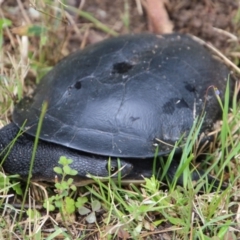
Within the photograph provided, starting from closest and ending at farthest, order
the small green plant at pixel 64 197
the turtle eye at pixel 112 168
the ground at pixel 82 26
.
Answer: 1. the small green plant at pixel 64 197
2. the turtle eye at pixel 112 168
3. the ground at pixel 82 26

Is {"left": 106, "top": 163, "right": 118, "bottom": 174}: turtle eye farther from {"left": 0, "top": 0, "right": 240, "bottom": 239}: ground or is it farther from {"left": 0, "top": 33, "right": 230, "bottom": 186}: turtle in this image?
{"left": 0, "top": 0, "right": 240, "bottom": 239}: ground

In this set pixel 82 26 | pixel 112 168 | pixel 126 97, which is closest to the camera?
pixel 112 168

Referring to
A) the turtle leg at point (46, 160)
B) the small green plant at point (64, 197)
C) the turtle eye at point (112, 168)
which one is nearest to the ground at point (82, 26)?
the turtle leg at point (46, 160)

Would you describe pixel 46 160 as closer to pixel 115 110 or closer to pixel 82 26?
pixel 115 110

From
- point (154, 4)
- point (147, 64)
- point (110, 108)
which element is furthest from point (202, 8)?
point (110, 108)

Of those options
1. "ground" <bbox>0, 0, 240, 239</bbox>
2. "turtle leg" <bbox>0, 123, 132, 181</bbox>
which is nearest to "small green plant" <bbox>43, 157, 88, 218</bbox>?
"turtle leg" <bbox>0, 123, 132, 181</bbox>

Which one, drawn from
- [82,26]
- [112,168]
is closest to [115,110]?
[112,168]

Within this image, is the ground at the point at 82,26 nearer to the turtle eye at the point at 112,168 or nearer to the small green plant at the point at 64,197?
the small green plant at the point at 64,197
